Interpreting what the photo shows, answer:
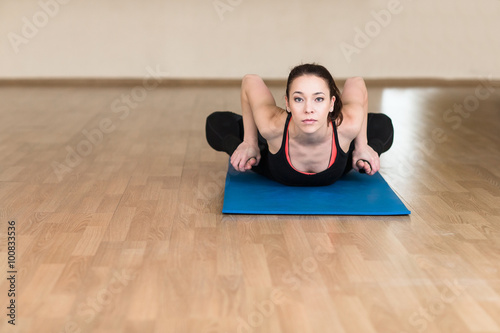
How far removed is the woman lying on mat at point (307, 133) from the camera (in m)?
Result: 2.40

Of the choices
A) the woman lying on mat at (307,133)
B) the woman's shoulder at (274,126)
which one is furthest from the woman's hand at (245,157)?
the woman's shoulder at (274,126)

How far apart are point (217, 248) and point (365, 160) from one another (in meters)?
0.88

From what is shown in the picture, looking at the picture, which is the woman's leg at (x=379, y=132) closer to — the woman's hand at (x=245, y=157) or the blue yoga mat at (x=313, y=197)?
the blue yoga mat at (x=313, y=197)

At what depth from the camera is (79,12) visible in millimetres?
6383

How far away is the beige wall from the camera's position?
21.0 feet

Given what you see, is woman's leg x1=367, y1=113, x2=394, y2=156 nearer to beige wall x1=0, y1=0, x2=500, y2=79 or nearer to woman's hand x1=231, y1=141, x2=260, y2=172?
woman's hand x1=231, y1=141, x2=260, y2=172

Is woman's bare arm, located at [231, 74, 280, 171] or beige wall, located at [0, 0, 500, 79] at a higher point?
woman's bare arm, located at [231, 74, 280, 171]

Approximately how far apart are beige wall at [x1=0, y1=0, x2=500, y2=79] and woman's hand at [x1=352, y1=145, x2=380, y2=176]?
3.90m

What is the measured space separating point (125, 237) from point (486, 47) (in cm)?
552

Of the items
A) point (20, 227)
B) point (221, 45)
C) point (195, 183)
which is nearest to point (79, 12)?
point (221, 45)

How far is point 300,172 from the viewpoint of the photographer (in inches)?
104

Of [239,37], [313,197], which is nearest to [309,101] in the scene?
[313,197]

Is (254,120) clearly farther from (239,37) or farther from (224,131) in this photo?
(239,37)

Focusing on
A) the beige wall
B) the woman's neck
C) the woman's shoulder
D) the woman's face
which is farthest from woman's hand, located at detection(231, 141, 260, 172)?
the beige wall
